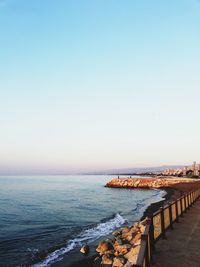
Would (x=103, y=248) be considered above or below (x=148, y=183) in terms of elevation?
below

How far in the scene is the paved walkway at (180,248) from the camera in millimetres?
8070

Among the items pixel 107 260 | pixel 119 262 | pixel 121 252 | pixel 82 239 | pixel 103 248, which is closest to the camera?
pixel 119 262

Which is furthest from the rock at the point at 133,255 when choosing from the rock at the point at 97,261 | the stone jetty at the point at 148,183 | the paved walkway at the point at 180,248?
the stone jetty at the point at 148,183

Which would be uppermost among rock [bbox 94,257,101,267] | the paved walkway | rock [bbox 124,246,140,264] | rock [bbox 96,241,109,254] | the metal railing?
the metal railing

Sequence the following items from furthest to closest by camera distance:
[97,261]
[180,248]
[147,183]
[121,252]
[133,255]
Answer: [147,183] < [97,261] < [121,252] < [133,255] < [180,248]

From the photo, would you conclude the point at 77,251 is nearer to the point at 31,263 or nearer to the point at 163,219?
the point at 31,263

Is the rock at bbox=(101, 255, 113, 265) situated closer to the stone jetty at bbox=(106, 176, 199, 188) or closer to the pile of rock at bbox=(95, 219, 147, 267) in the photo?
the pile of rock at bbox=(95, 219, 147, 267)

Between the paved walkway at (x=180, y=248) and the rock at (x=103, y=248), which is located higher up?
the paved walkway at (x=180, y=248)

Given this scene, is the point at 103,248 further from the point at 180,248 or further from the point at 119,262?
the point at 180,248

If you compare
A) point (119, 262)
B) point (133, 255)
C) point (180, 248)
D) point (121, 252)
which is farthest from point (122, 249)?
point (180, 248)

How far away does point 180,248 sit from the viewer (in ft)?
31.1

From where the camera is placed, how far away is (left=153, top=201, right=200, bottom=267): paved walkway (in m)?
8.07

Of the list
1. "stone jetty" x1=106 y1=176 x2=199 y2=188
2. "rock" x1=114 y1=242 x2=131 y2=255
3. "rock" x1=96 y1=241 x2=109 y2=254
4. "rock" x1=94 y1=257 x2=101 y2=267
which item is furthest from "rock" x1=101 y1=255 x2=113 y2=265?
"stone jetty" x1=106 y1=176 x2=199 y2=188

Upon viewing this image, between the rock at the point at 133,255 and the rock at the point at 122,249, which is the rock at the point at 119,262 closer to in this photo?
the rock at the point at 133,255
